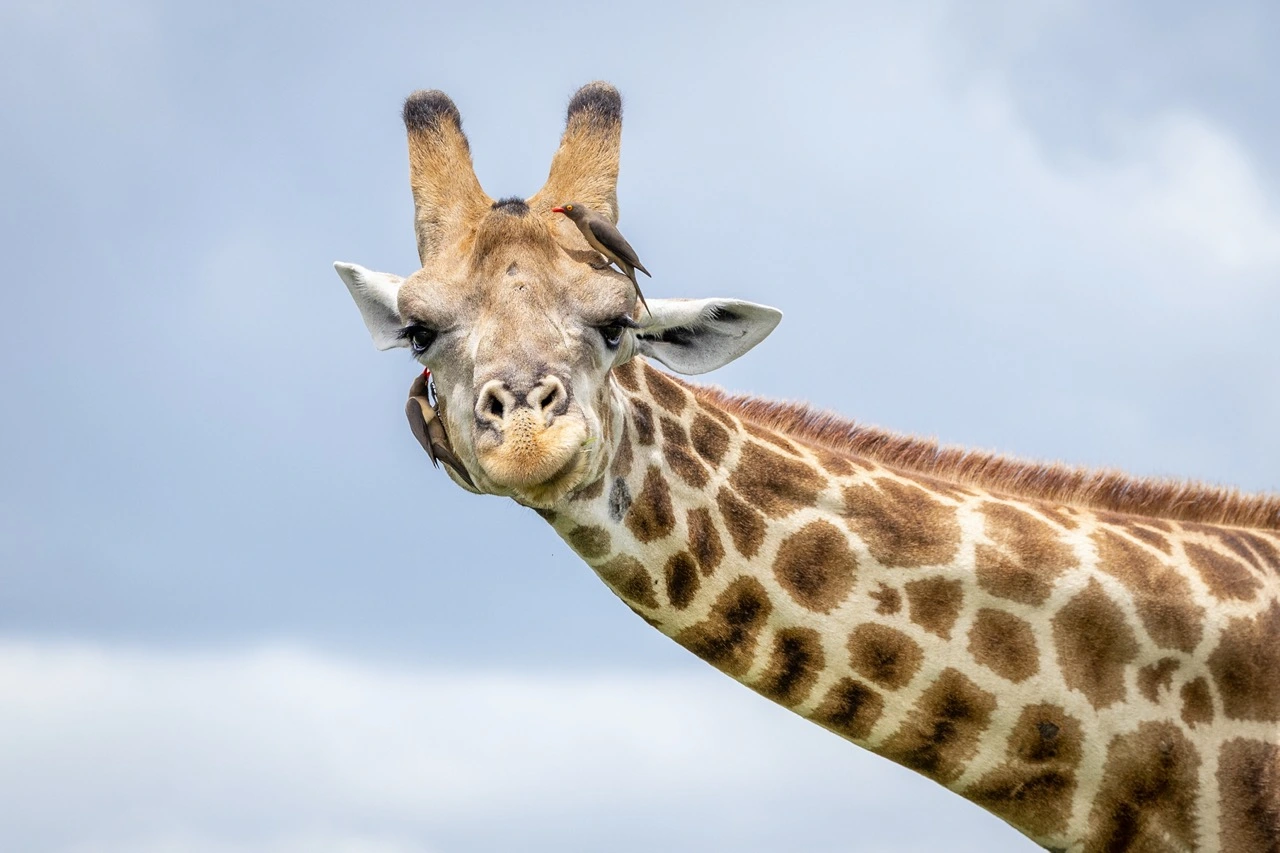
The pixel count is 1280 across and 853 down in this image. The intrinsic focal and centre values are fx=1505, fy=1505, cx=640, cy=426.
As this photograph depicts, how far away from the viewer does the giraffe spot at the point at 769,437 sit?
8852 mm

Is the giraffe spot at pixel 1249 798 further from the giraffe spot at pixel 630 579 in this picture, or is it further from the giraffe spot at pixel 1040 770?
the giraffe spot at pixel 630 579

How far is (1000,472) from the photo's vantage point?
9266 millimetres

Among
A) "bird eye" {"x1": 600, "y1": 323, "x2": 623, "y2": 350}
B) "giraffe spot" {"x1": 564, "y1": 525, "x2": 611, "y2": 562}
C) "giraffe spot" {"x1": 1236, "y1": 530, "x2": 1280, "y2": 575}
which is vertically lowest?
"giraffe spot" {"x1": 564, "y1": 525, "x2": 611, "y2": 562}

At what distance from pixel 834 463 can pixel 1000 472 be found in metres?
1.17

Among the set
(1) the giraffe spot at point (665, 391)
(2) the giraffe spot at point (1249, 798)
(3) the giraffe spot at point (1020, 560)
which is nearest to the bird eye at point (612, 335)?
(1) the giraffe spot at point (665, 391)

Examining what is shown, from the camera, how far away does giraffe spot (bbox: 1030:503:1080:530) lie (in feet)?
28.7

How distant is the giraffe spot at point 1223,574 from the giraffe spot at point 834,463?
204 centimetres

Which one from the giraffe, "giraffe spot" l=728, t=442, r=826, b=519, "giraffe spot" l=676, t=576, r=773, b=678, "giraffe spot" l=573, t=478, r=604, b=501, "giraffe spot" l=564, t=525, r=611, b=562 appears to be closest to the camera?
"giraffe spot" l=573, t=478, r=604, b=501

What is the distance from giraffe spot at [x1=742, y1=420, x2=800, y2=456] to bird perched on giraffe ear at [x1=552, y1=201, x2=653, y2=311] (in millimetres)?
1130

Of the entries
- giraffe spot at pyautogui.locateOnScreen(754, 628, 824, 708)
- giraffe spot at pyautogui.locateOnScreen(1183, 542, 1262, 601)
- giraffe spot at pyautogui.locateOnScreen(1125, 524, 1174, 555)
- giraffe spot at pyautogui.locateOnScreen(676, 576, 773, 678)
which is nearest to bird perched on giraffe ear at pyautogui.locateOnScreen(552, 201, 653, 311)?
giraffe spot at pyautogui.locateOnScreen(676, 576, 773, 678)

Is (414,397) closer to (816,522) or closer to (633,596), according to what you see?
(633,596)

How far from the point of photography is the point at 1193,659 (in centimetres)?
834

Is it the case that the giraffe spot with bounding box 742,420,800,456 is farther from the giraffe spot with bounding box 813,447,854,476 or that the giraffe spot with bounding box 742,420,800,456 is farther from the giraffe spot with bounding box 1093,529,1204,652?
the giraffe spot with bounding box 1093,529,1204,652

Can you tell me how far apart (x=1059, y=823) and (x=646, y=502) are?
9.42 feet
